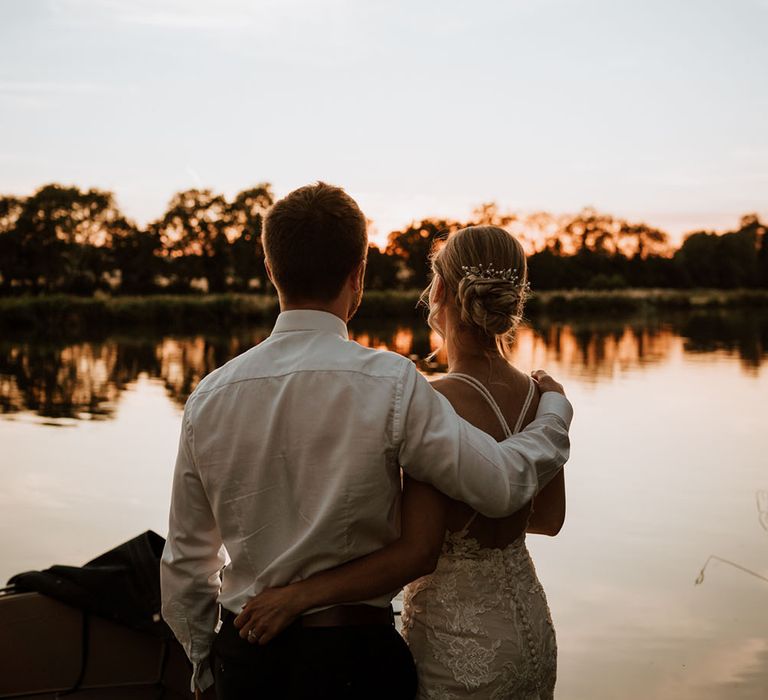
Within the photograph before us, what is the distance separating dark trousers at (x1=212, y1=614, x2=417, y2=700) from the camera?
1.46m

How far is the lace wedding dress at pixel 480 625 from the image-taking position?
1787 millimetres

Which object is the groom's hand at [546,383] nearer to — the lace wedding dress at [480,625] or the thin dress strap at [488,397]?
the lace wedding dress at [480,625]

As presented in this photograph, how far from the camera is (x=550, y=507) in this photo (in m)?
2.00

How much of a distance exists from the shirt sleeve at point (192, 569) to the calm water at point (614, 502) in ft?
9.35

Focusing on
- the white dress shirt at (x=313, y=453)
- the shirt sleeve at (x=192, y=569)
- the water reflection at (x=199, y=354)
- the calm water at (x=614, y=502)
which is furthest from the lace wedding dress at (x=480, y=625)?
the water reflection at (x=199, y=354)

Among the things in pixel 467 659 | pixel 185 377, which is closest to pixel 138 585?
pixel 467 659

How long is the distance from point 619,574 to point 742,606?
835mm

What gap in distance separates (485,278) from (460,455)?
512 mm

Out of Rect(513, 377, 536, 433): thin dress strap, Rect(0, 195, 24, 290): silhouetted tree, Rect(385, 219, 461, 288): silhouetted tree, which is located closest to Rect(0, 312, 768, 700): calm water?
Rect(513, 377, 536, 433): thin dress strap

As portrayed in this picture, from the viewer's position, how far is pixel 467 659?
1.79 meters

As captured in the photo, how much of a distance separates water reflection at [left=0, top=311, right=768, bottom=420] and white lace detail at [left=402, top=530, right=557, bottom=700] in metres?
10.3

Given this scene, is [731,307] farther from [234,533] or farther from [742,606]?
[234,533]

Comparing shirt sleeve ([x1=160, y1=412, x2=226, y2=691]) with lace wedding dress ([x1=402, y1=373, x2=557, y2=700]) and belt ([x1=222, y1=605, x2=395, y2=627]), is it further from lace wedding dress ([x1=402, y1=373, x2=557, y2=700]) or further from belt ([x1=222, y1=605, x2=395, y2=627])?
lace wedding dress ([x1=402, y1=373, x2=557, y2=700])

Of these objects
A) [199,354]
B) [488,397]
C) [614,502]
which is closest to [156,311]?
[199,354]
